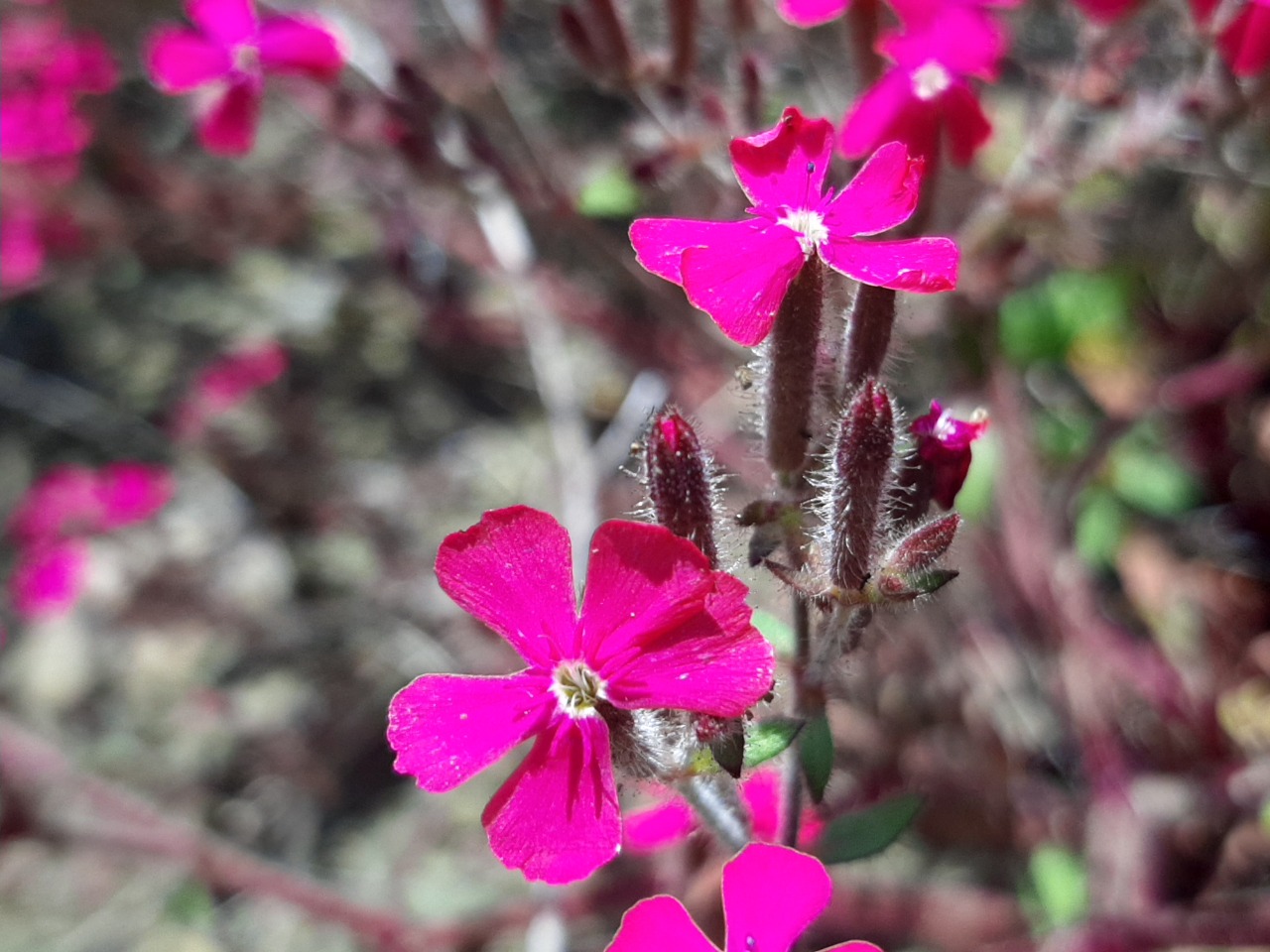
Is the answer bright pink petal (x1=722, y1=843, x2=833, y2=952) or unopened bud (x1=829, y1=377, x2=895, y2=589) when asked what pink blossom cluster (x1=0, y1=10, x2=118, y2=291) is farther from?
bright pink petal (x1=722, y1=843, x2=833, y2=952)

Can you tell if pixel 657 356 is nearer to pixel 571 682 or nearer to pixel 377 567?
pixel 377 567

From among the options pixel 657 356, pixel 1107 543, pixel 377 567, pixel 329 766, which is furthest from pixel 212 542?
pixel 1107 543

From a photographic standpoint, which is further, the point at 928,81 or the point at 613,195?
the point at 613,195

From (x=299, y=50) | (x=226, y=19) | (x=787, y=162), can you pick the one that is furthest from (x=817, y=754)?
(x=226, y=19)

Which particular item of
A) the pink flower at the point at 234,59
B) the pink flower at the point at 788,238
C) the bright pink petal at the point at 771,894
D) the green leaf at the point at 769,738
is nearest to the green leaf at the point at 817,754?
the green leaf at the point at 769,738

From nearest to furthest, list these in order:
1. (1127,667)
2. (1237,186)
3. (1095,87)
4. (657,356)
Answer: (1095,87) < (1127,667) < (1237,186) < (657,356)

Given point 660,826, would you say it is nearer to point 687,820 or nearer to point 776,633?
point 687,820

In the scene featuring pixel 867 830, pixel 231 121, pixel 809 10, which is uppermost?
pixel 809 10
